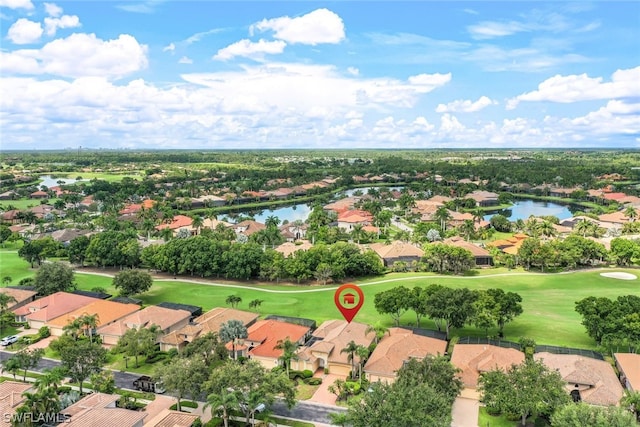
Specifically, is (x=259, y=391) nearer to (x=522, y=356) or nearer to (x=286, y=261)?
(x=522, y=356)

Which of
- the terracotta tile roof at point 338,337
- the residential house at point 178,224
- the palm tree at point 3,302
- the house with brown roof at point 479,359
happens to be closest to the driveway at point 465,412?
the house with brown roof at point 479,359

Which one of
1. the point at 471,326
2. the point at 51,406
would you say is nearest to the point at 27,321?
the point at 51,406

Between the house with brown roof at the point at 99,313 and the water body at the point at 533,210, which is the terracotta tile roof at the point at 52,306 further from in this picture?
the water body at the point at 533,210

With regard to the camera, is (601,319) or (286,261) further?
(286,261)

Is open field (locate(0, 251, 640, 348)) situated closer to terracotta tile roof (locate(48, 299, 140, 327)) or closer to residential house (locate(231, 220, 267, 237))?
terracotta tile roof (locate(48, 299, 140, 327))

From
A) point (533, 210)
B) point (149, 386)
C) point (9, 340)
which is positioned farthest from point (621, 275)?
point (9, 340)

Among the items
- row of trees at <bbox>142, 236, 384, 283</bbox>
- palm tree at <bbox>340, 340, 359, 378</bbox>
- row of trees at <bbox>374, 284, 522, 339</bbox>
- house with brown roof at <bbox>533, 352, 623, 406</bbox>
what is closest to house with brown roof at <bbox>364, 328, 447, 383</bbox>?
palm tree at <bbox>340, 340, 359, 378</bbox>

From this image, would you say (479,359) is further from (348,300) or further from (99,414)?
(99,414)
